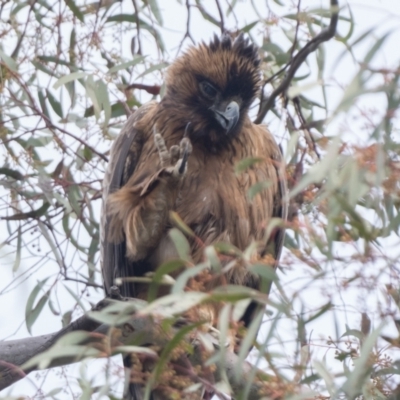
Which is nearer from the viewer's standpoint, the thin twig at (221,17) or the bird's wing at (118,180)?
the bird's wing at (118,180)

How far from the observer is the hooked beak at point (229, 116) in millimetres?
3840

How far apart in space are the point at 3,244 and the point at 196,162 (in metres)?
0.92

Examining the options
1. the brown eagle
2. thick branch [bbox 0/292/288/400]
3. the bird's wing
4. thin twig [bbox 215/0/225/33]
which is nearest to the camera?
thick branch [bbox 0/292/288/400]

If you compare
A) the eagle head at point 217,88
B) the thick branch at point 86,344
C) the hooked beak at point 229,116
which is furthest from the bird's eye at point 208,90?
the thick branch at point 86,344

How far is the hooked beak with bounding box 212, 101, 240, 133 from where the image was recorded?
384 centimetres

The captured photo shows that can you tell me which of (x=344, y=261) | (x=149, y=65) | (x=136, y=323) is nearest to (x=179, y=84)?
(x=149, y=65)

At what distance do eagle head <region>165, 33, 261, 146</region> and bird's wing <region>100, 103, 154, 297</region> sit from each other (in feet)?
0.72

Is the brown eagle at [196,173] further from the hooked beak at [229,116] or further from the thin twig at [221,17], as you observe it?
the thin twig at [221,17]

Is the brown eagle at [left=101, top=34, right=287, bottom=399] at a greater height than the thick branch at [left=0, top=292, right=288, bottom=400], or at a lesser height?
greater

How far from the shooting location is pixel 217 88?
4031mm

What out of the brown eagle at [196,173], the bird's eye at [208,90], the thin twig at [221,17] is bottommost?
the brown eagle at [196,173]

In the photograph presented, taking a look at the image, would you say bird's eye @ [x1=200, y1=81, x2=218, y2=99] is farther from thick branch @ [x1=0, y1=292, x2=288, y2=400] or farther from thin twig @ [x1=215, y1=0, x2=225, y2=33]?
thick branch @ [x1=0, y1=292, x2=288, y2=400]

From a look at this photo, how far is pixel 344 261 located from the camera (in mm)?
2223

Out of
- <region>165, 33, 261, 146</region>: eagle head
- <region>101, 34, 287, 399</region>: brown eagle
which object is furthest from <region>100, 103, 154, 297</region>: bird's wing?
<region>165, 33, 261, 146</region>: eagle head
